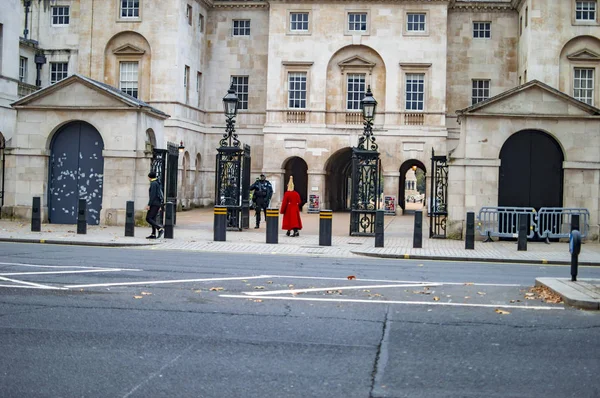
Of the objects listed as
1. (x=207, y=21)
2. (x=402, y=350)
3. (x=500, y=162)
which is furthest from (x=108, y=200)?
(x=207, y=21)

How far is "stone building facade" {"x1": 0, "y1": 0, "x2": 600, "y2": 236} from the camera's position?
1730 inches

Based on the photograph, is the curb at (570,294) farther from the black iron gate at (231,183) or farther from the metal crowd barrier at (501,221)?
the black iron gate at (231,183)

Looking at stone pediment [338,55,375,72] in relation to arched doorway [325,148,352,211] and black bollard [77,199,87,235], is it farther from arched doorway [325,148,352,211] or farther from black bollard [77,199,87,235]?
black bollard [77,199,87,235]

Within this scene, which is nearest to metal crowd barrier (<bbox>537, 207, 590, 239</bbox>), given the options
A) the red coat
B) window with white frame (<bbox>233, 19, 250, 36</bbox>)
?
the red coat

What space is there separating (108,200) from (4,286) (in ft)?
49.2

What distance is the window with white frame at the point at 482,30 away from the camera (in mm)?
48000

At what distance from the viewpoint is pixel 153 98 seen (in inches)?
1743

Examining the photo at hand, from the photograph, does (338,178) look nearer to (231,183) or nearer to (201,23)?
(201,23)

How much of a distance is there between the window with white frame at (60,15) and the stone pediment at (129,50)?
4.67m

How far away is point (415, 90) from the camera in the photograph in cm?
4550

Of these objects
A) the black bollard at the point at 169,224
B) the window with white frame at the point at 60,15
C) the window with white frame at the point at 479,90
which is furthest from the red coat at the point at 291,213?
the window with white frame at the point at 60,15

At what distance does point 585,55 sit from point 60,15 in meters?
30.3

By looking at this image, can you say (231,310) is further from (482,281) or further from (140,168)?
(140,168)

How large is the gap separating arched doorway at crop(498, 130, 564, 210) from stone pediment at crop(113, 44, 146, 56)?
87.0 ft
